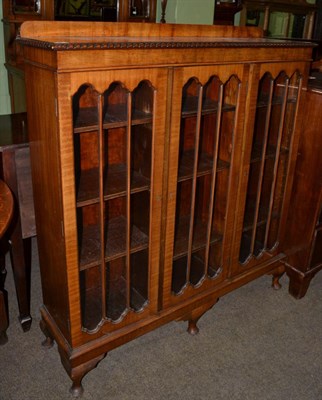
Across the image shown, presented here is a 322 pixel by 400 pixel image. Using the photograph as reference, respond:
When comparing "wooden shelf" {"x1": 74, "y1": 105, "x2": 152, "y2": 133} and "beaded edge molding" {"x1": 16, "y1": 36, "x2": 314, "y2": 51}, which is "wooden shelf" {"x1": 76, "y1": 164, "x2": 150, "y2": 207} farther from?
"beaded edge molding" {"x1": 16, "y1": 36, "x2": 314, "y2": 51}

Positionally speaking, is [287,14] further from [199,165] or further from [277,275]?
[199,165]

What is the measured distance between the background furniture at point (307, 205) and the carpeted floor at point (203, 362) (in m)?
0.23

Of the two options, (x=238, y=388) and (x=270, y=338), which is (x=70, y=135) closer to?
(x=238, y=388)

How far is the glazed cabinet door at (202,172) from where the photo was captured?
1.57 m

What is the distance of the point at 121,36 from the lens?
1.52 meters

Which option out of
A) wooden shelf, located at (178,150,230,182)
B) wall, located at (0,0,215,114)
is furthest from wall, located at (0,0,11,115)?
wooden shelf, located at (178,150,230,182)

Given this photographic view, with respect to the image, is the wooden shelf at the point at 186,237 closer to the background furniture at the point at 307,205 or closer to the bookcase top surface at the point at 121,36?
the background furniture at the point at 307,205

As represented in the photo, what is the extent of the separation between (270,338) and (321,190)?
80cm

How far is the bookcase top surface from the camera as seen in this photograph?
121cm

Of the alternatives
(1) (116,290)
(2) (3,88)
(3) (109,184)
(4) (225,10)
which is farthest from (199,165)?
(4) (225,10)

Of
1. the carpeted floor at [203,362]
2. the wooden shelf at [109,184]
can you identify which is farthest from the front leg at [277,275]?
the wooden shelf at [109,184]

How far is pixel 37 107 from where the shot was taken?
4.51ft

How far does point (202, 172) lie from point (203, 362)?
90cm

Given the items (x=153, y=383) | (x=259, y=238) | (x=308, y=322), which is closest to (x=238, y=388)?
(x=153, y=383)
